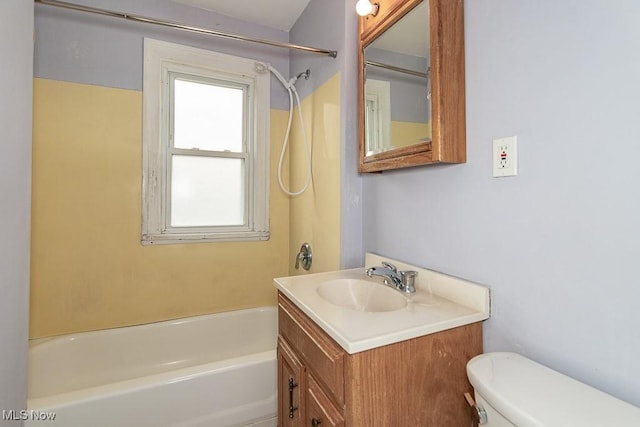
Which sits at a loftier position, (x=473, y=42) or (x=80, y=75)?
(x=80, y=75)

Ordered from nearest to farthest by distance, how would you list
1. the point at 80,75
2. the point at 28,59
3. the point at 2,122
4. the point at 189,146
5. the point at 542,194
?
the point at 542,194, the point at 2,122, the point at 28,59, the point at 80,75, the point at 189,146

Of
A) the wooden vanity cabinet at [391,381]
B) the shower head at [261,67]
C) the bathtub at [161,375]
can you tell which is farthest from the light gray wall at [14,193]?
the shower head at [261,67]

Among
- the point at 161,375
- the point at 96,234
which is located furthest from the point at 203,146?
the point at 161,375

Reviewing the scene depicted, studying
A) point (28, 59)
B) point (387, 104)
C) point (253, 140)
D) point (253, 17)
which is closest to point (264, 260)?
point (253, 140)

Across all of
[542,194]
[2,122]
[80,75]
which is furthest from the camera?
[80,75]

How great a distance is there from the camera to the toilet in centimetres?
52

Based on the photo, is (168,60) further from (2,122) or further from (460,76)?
(460,76)

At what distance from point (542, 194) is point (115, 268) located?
2181 millimetres

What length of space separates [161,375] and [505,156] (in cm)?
159

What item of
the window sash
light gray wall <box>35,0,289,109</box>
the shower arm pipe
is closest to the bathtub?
the window sash

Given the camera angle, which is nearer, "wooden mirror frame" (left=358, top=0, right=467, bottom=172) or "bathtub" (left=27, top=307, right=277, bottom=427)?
"wooden mirror frame" (left=358, top=0, right=467, bottom=172)

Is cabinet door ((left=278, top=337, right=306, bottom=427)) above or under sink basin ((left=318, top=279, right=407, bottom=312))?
under

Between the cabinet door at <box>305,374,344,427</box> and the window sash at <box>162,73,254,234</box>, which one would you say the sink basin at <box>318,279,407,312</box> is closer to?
the cabinet door at <box>305,374,344,427</box>

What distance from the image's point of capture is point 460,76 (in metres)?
0.97
